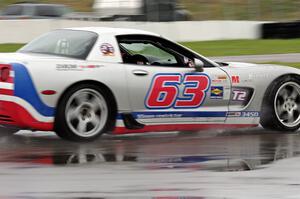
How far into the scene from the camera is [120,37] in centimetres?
936

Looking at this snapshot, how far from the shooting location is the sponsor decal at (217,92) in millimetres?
9461

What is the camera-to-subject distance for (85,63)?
8742 mm

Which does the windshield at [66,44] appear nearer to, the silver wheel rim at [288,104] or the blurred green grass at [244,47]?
the silver wheel rim at [288,104]

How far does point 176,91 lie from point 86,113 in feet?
3.88

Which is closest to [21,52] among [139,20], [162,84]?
[162,84]

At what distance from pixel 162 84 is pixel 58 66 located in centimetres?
133

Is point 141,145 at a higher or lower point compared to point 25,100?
lower

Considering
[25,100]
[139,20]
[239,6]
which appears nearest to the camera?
[25,100]

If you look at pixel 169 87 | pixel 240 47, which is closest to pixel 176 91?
pixel 169 87

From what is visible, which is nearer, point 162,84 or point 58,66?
point 58,66

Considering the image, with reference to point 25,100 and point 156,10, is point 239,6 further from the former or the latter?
point 25,100

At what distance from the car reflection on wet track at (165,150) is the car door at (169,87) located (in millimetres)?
301

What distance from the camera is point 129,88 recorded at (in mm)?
8953

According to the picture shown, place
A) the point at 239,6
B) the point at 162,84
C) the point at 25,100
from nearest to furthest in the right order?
the point at 25,100, the point at 162,84, the point at 239,6
